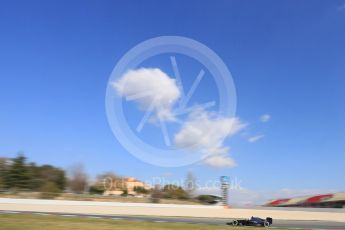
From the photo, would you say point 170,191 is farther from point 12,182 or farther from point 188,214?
point 188,214

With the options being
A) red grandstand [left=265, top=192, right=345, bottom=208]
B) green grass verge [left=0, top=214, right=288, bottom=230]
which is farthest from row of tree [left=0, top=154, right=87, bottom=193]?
green grass verge [left=0, top=214, right=288, bottom=230]

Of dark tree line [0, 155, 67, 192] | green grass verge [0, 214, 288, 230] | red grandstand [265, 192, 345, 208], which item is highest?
dark tree line [0, 155, 67, 192]

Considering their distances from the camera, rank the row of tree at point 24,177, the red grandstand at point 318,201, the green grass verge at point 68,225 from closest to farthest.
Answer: the green grass verge at point 68,225 < the red grandstand at point 318,201 < the row of tree at point 24,177

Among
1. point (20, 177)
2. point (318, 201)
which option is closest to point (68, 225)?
point (318, 201)

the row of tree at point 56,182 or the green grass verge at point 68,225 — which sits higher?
the row of tree at point 56,182

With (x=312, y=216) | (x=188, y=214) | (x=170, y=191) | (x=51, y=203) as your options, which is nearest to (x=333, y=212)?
(x=312, y=216)

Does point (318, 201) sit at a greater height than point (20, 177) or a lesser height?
lesser

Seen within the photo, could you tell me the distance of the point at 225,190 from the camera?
7919 centimetres

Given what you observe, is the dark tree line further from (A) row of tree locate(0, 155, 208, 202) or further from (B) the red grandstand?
(B) the red grandstand

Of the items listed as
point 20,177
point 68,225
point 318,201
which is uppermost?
point 20,177

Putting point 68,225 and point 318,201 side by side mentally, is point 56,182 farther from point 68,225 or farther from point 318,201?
point 68,225

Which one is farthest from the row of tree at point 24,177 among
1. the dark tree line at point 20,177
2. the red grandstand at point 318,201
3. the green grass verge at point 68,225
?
the green grass verge at point 68,225

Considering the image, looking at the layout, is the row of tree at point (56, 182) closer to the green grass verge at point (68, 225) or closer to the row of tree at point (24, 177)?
the row of tree at point (24, 177)

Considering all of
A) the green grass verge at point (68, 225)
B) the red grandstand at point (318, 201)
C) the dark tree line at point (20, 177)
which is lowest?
the green grass verge at point (68, 225)
